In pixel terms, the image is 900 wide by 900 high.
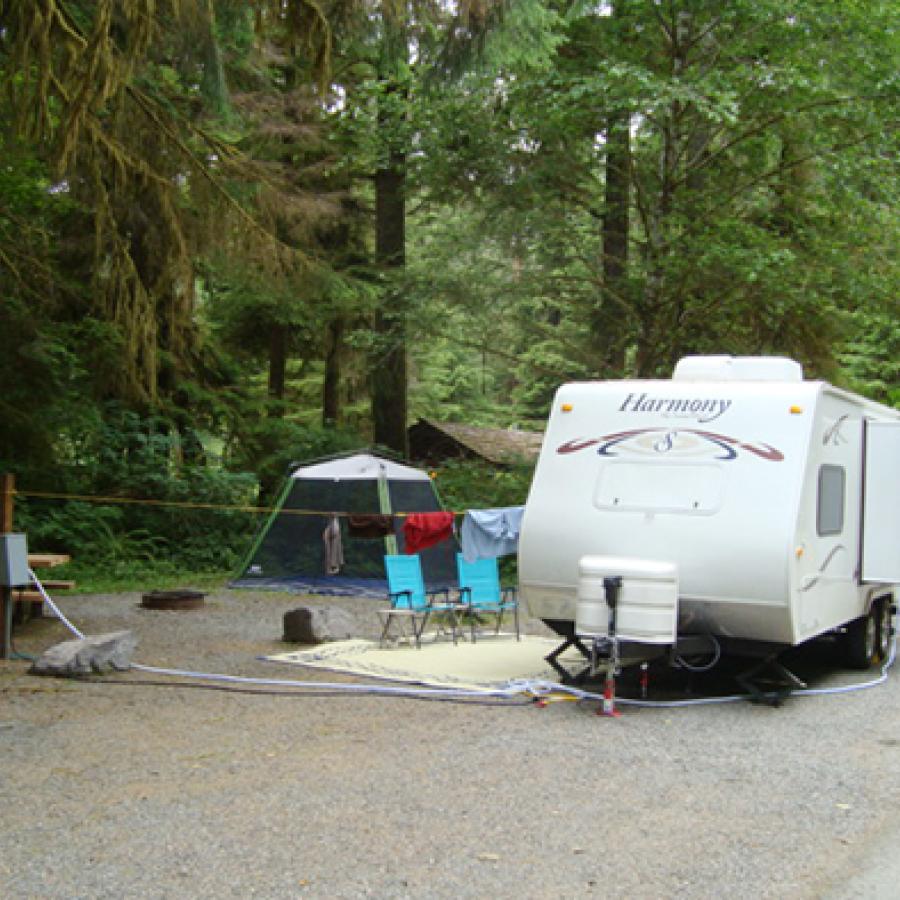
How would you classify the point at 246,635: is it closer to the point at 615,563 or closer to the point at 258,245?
the point at 258,245

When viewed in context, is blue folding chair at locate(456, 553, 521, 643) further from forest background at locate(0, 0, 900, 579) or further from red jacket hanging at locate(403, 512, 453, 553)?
forest background at locate(0, 0, 900, 579)

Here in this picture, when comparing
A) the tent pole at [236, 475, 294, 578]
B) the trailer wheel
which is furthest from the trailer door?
the tent pole at [236, 475, 294, 578]

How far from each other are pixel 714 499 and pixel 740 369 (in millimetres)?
1449

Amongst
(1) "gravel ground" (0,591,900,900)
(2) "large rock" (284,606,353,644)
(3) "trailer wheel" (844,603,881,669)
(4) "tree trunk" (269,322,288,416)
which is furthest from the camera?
A: (4) "tree trunk" (269,322,288,416)

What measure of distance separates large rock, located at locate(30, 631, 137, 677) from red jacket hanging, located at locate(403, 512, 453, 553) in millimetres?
3653

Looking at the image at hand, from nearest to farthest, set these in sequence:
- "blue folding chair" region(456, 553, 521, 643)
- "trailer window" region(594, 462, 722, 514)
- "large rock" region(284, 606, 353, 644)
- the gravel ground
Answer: the gravel ground
"trailer window" region(594, 462, 722, 514)
"large rock" region(284, 606, 353, 644)
"blue folding chair" region(456, 553, 521, 643)

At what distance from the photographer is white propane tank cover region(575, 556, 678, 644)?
291 inches

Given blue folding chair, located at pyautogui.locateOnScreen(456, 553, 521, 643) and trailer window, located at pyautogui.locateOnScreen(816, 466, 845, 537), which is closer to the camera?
trailer window, located at pyautogui.locateOnScreen(816, 466, 845, 537)

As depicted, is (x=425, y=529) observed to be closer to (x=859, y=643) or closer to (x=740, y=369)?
(x=740, y=369)

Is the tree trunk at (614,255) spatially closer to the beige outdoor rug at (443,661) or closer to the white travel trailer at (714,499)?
the beige outdoor rug at (443,661)

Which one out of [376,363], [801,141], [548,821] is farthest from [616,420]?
[376,363]

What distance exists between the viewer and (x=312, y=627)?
10.4 m

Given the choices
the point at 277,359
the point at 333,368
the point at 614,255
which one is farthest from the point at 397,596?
the point at 277,359

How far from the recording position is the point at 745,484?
7.82 metres
